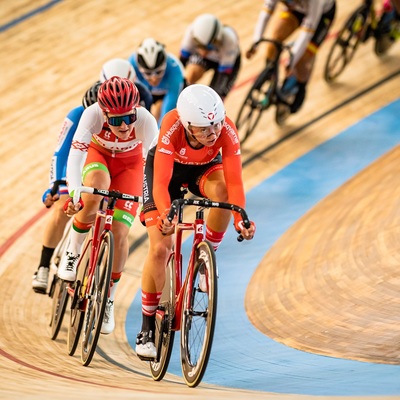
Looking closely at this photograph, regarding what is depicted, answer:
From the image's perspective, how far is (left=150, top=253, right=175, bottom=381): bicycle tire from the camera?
4.64 m

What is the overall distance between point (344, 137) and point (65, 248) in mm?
3730

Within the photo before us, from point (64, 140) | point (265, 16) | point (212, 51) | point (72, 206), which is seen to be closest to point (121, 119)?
point (72, 206)

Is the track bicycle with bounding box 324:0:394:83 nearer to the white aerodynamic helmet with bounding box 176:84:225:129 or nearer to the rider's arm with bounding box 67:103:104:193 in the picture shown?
the rider's arm with bounding box 67:103:104:193

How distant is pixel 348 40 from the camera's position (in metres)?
9.41

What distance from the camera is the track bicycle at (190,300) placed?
4223mm

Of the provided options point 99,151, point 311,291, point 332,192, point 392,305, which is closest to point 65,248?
point 99,151

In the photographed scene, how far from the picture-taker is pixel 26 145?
8578mm

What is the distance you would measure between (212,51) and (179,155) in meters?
3.59

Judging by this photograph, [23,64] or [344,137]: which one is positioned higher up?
[23,64]

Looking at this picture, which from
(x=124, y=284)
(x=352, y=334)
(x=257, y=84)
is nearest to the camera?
(x=352, y=334)

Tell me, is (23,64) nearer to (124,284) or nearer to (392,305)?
(124,284)

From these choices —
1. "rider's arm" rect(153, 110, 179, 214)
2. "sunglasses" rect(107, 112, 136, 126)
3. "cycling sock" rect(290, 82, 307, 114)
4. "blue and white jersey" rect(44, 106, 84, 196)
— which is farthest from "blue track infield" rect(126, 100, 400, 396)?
"sunglasses" rect(107, 112, 136, 126)

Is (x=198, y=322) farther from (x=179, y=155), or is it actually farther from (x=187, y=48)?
(x=187, y=48)

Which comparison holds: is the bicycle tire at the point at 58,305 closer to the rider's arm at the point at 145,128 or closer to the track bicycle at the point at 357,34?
the rider's arm at the point at 145,128
